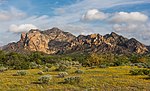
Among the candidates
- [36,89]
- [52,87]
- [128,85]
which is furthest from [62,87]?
[128,85]

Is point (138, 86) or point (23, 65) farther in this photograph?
point (23, 65)

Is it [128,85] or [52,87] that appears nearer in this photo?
[52,87]

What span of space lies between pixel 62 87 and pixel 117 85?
465 centimetres

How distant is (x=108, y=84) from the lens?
2366 cm

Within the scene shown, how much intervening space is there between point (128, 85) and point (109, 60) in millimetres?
44509

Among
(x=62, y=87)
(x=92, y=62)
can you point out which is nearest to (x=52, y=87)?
(x=62, y=87)

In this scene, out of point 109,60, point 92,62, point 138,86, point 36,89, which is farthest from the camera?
point 109,60

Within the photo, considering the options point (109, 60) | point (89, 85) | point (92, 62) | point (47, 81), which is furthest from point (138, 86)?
point (109, 60)

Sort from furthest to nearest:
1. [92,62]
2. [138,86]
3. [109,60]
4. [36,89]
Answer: [109,60] → [92,62] → [138,86] → [36,89]

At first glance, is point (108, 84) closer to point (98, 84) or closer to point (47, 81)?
point (98, 84)

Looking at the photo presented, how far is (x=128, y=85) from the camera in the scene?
2341cm

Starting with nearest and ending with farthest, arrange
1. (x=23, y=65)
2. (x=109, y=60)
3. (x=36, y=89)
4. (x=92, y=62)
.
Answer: (x=36, y=89)
(x=23, y=65)
(x=92, y=62)
(x=109, y=60)

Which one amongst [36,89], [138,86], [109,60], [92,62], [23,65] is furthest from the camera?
[109,60]

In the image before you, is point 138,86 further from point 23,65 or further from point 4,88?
point 23,65
